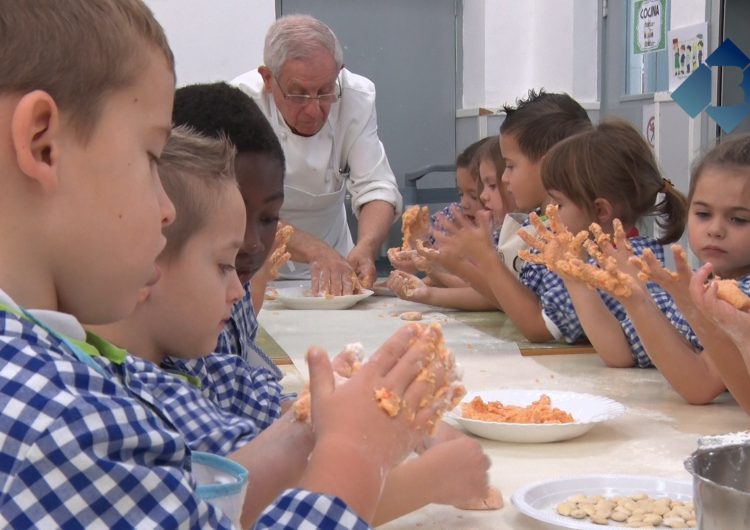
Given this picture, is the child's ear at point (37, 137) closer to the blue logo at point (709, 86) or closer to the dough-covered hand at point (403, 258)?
the dough-covered hand at point (403, 258)

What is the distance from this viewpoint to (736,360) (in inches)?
70.0

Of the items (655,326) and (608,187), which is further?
(608,187)

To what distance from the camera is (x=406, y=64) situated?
632 centimetres

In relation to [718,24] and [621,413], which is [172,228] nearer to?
[621,413]

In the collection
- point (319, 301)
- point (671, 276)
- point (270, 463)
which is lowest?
point (319, 301)

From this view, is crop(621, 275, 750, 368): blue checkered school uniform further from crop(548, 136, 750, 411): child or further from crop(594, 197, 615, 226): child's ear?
crop(594, 197, 615, 226): child's ear

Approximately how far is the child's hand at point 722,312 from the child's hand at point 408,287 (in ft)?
5.34

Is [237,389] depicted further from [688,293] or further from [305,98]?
[305,98]

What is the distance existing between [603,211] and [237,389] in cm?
144

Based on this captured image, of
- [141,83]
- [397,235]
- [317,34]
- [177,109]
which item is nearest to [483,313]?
[317,34]

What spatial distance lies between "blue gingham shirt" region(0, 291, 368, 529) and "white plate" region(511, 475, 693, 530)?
0.62m

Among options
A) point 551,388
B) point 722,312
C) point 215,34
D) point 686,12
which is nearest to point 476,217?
point 551,388

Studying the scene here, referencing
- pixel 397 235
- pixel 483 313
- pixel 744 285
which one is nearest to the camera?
pixel 744 285

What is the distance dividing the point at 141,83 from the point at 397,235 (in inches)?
213
